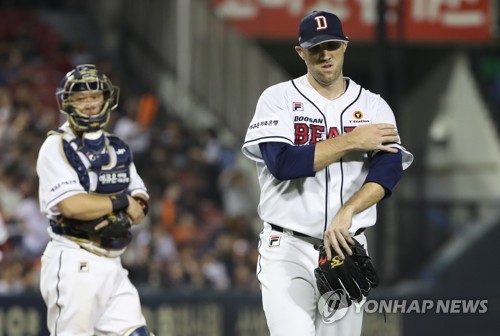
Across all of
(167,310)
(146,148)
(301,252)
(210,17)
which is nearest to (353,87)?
(301,252)

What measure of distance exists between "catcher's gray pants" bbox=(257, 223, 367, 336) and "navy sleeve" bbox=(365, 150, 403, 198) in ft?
1.16

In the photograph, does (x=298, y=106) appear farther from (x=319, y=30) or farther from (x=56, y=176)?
(x=56, y=176)

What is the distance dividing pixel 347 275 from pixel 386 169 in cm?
58

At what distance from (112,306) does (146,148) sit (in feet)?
27.8

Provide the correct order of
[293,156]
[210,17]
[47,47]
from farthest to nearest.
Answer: [47,47], [210,17], [293,156]

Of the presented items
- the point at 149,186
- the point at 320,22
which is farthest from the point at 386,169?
the point at 149,186

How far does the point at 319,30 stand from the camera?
5.86m

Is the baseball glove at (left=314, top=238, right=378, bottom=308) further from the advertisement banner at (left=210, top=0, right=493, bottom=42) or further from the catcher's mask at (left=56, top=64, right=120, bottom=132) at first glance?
the advertisement banner at (left=210, top=0, right=493, bottom=42)

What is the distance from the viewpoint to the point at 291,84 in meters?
6.11

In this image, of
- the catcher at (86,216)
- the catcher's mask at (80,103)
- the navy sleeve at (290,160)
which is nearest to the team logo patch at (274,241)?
the navy sleeve at (290,160)

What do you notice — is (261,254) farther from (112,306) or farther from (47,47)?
(47,47)

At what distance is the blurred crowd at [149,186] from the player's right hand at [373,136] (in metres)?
6.35

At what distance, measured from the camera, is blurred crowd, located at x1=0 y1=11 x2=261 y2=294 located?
514 inches

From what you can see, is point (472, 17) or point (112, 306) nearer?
point (112, 306)
